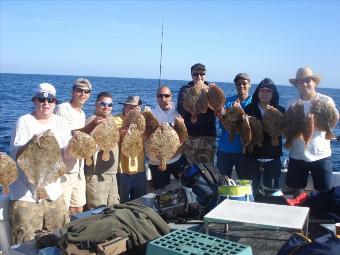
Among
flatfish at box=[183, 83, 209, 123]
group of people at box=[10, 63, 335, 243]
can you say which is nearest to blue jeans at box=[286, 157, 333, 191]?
group of people at box=[10, 63, 335, 243]

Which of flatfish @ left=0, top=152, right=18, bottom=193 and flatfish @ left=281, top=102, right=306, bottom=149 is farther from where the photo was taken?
flatfish @ left=281, top=102, right=306, bottom=149

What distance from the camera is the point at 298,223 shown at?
3160 mm

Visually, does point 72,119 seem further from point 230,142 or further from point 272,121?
point 272,121

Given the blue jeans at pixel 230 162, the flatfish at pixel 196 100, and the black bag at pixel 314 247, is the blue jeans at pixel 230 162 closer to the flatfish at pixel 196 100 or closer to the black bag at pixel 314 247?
the flatfish at pixel 196 100

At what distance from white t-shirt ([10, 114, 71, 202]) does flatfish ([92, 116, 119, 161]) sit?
1.33 feet

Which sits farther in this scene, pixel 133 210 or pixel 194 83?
pixel 194 83

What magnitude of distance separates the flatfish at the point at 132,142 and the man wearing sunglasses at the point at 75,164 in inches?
26.7

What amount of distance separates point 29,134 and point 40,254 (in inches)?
74.0

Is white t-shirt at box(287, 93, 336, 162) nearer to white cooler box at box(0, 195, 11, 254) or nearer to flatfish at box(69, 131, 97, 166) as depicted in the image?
flatfish at box(69, 131, 97, 166)

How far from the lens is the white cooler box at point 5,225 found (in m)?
5.28

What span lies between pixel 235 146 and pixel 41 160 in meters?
3.03

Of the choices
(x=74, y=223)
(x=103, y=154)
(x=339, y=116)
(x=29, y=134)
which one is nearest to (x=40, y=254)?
(x=74, y=223)

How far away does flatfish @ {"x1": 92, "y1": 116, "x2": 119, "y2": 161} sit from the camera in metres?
5.38

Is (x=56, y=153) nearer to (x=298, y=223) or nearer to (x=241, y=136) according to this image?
(x=241, y=136)
